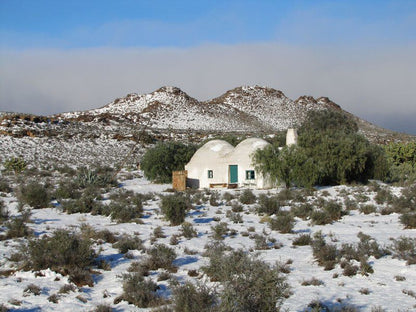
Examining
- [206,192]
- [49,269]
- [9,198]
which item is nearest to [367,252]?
[49,269]

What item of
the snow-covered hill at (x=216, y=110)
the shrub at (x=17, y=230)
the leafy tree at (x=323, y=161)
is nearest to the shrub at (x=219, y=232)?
the shrub at (x=17, y=230)

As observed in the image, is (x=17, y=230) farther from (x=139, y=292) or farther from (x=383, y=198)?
(x=383, y=198)

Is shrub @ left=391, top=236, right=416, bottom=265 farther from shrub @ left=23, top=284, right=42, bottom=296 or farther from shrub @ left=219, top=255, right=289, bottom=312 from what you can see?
shrub @ left=23, top=284, right=42, bottom=296

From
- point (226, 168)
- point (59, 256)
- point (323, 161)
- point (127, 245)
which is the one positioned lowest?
point (127, 245)

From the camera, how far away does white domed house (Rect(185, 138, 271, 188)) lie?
97.7 ft

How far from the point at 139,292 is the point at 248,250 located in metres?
4.89

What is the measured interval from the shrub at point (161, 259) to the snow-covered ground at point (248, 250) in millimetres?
347

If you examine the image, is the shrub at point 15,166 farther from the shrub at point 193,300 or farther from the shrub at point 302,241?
the shrub at point 193,300

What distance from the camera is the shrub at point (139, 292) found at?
865 centimetres

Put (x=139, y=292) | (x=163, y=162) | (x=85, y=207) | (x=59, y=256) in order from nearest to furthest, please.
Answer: (x=139, y=292) < (x=59, y=256) < (x=85, y=207) < (x=163, y=162)

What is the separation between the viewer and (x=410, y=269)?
10828 millimetres

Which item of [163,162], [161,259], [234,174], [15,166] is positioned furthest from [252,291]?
[15,166]

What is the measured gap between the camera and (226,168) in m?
30.5

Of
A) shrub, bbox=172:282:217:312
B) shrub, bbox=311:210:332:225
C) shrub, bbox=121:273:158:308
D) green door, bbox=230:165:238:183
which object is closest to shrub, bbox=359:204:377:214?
shrub, bbox=311:210:332:225
